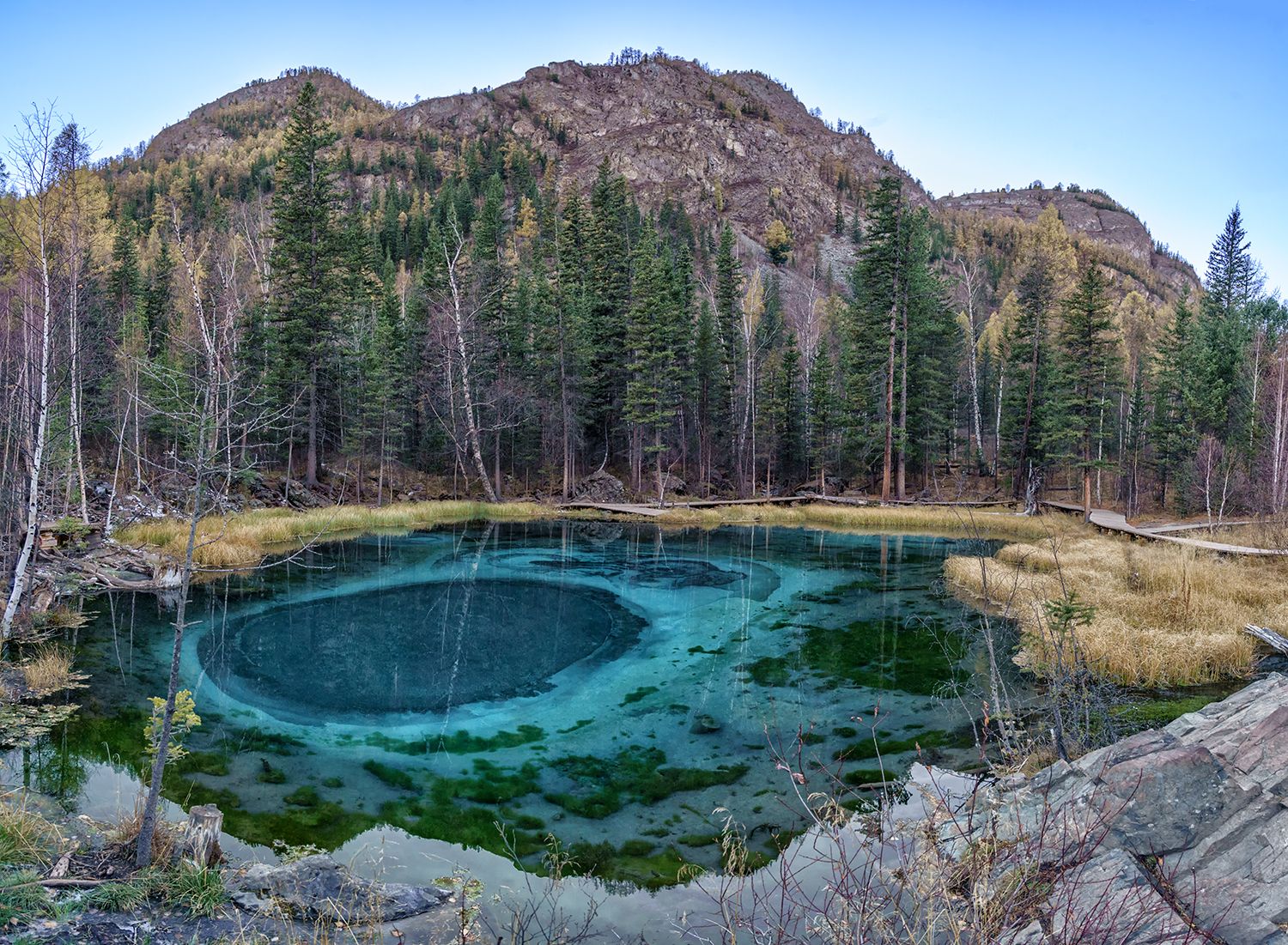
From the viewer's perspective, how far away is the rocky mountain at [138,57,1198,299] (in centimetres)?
10694

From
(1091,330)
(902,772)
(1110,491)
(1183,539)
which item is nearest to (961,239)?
(1110,491)

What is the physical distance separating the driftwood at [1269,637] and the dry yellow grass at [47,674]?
16952 mm

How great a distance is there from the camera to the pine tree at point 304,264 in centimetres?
3136

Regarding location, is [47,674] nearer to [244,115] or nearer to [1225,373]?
[1225,373]

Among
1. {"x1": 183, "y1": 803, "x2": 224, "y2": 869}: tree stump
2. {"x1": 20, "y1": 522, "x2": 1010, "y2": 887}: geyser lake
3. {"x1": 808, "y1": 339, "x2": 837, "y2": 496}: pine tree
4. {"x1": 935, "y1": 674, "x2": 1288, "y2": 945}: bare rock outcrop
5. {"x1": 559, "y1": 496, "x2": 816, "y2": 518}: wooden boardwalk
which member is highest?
{"x1": 808, "y1": 339, "x2": 837, "y2": 496}: pine tree

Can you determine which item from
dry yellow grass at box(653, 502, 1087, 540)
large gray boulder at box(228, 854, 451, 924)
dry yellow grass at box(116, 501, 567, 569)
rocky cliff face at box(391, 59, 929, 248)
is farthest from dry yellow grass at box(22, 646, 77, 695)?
rocky cliff face at box(391, 59, 929, 248)

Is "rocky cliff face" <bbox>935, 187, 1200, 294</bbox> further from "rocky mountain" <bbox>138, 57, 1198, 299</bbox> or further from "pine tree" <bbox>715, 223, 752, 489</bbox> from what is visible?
"pine tree" <bbox>715, 223, 752, 489</bbox>

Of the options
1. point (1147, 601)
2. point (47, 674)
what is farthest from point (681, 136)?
point (47, 674)

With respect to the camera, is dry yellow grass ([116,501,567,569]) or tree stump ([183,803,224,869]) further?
dry yellow grass ([116,501,567,569])

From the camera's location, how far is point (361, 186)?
349 feet

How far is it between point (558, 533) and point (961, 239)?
362 ft

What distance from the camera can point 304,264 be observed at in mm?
31938

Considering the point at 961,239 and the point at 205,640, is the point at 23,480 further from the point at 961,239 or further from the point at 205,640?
the point at 961,239

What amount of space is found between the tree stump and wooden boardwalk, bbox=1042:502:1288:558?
2029 cm
